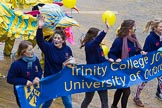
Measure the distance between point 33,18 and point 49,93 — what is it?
6.91 ft

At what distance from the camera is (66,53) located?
5652 mm

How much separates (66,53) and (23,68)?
0.67 m

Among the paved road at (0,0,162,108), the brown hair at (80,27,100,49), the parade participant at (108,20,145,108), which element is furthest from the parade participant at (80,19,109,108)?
the paved road at (0,0,162,108)

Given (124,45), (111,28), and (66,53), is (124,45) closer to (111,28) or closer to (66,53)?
(66,53)

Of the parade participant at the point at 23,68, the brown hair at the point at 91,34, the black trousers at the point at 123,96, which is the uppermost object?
the brown hair at the point at 91,34

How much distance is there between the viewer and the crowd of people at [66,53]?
5.29 m

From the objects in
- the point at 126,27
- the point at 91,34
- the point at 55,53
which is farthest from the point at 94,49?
the point at 126,27

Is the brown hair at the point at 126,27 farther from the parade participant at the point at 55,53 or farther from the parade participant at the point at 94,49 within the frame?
the parade participant at the point at 55,53

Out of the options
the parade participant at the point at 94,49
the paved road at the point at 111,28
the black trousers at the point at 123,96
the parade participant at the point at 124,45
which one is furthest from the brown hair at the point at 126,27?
the paved road at the point at 111,28

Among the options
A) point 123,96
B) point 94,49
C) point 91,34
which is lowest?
point 123,96

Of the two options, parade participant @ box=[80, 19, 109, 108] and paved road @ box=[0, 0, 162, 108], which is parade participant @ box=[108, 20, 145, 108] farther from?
paved road @ box=[0, 0, 162, 108]

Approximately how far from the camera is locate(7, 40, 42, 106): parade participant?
5.26 metres

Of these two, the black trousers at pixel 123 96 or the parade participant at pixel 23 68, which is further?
the black trousers at pixel 123 96

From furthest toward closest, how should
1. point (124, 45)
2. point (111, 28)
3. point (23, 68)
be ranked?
1. point (111, 28)
2. point (124, 45)
3. point (23, 68)
